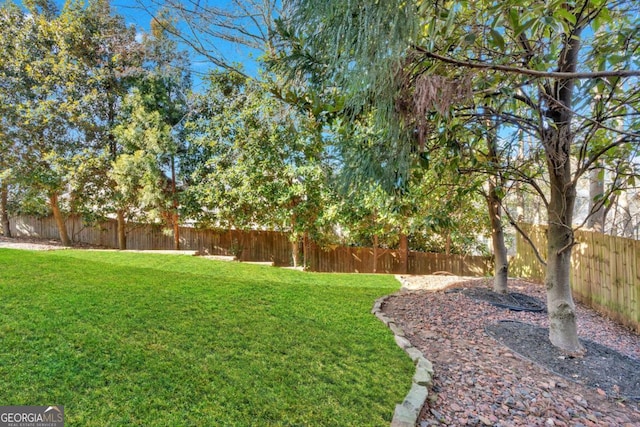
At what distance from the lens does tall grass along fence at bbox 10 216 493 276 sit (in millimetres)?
8781

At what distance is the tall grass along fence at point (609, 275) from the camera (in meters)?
3.70

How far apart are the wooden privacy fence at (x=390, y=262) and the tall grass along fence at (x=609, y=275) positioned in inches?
142

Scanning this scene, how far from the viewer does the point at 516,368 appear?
2.49 metres

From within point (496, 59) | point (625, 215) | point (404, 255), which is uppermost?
point (496, 59)

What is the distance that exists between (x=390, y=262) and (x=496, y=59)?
7694mm

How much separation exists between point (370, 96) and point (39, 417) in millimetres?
2251

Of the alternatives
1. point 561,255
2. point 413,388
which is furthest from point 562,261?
point 413,388

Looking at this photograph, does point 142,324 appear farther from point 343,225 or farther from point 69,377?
point 343,225

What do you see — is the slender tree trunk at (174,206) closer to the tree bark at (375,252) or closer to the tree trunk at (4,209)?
the tree trunk at (4,209)

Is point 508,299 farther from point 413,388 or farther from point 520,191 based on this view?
point 413,388

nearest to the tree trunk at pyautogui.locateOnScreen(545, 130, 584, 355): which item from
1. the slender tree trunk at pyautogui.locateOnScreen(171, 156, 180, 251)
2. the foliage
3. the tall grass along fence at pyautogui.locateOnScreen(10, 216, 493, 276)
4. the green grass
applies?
the green grass

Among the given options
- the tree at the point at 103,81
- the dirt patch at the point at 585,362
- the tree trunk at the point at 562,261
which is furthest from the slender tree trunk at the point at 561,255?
the tree at the point at 103,81

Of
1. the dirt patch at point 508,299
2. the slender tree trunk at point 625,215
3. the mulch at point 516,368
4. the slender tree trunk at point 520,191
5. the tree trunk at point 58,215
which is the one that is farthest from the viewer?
the tree trunk at point 58,215

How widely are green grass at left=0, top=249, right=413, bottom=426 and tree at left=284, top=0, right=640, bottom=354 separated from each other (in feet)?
4.77
